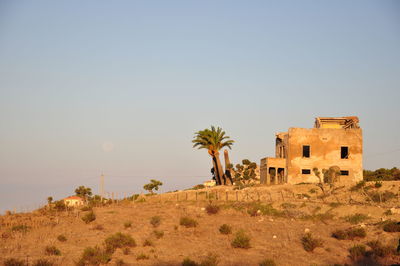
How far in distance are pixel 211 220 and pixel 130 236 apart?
256 inches

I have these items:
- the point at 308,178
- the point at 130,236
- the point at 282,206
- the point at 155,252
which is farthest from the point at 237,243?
the point at 308,178

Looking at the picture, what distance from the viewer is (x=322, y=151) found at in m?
53.4

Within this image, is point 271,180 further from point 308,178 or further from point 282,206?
point 282,206

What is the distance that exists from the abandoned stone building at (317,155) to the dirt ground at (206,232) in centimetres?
1316

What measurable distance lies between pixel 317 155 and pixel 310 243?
90.3ft

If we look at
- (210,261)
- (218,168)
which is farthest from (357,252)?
(218,168)

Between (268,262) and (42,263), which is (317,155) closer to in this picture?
(268,262)

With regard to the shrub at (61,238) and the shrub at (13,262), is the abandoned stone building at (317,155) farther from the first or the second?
the shrub at (13,262)

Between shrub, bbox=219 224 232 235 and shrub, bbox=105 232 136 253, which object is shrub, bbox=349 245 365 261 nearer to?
shrub, bbox=219 224 232 235

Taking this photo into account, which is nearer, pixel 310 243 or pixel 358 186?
pixel 310 243

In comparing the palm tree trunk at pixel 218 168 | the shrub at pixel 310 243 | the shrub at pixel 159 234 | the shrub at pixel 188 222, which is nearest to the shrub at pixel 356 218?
the shrub at pixel 310 243

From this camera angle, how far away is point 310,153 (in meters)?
53.4

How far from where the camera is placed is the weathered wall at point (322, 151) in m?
53.1

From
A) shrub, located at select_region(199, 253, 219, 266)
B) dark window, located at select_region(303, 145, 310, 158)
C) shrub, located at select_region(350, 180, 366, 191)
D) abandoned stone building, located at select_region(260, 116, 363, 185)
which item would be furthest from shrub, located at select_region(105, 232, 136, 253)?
dark window, located at select_region(303, 145, 310, 158)
